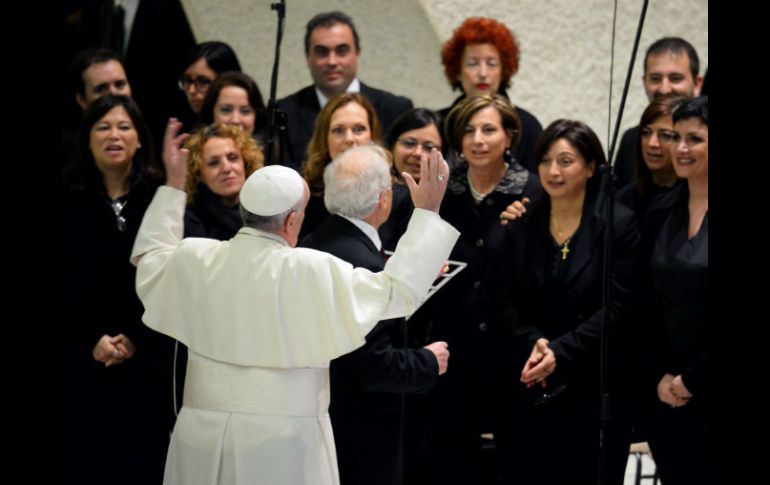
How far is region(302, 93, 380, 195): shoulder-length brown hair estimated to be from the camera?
16.3 feet

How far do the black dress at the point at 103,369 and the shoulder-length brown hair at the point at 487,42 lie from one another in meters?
1.69

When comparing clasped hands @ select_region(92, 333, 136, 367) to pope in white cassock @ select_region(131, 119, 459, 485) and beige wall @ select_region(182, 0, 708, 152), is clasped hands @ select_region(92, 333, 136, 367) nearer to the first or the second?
pope in white cassock @ select_region(131, 119, 459, 485)

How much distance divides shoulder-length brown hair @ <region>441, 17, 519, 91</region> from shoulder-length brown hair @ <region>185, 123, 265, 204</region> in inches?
46.6

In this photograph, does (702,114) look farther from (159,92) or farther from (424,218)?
(159,92)

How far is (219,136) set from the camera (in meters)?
4.97

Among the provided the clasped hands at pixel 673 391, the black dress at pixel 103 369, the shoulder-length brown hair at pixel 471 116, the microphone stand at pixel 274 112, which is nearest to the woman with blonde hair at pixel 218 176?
the microphone stand at pixel 274 112

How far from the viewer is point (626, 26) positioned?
6.59 m

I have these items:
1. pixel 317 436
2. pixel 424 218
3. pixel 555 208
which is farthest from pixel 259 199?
pixel 555 208

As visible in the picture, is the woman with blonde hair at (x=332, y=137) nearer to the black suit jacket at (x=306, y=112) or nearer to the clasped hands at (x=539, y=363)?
the black suit jacket at (x=306, y=112)

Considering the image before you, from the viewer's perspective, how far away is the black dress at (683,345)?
4.57 m

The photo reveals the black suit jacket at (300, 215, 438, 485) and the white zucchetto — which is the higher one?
the white zucchetto

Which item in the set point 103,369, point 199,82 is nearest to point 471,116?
point 199,82

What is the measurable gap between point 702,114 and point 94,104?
232cm

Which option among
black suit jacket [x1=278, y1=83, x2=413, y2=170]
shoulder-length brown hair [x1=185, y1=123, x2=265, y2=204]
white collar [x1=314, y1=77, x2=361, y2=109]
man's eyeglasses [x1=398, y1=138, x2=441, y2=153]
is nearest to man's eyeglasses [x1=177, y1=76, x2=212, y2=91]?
black suit jacket [x1=278, y1=83, x2=413, y2=170]
